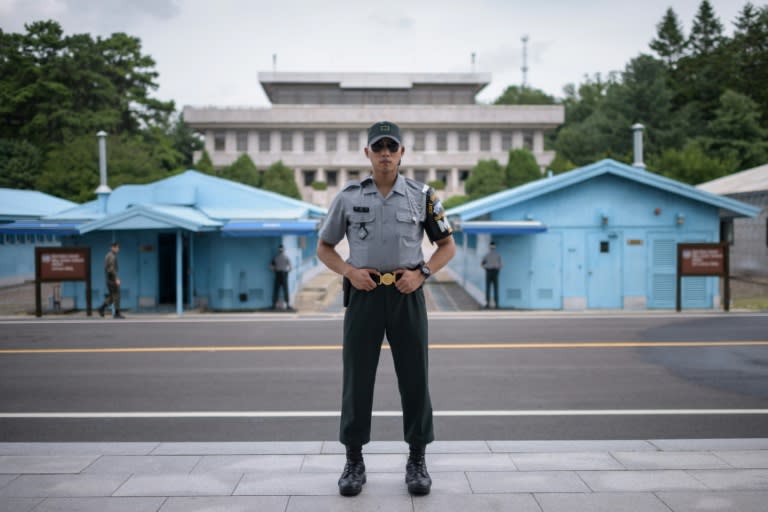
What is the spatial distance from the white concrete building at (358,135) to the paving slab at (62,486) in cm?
6482

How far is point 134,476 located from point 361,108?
6820 cm

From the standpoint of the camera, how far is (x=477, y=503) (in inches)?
162

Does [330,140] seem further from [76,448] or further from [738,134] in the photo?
[76,448]

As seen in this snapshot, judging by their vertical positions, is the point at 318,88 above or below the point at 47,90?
above

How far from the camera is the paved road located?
646 centimetres

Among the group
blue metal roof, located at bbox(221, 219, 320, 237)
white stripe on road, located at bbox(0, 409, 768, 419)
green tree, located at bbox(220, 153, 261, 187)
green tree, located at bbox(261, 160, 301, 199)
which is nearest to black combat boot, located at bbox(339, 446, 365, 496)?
white stripe on road, located at bbox(0, 409, 768, 419)

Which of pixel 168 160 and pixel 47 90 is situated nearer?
pixel 47 90

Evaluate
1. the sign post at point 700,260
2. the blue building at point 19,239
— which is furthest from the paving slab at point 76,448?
the blue building at point 19,239

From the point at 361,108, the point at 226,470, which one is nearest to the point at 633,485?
the point at 226,470

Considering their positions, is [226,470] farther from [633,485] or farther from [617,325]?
[617,325]

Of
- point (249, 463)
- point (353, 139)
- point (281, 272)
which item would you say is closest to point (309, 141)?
point (353, 139)

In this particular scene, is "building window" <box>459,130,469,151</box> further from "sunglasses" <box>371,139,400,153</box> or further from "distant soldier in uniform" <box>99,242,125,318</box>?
"sunglasses" <box>371,139,400,153</box>

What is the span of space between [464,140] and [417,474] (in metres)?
71.0

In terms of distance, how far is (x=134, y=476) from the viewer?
4688 millimetres
